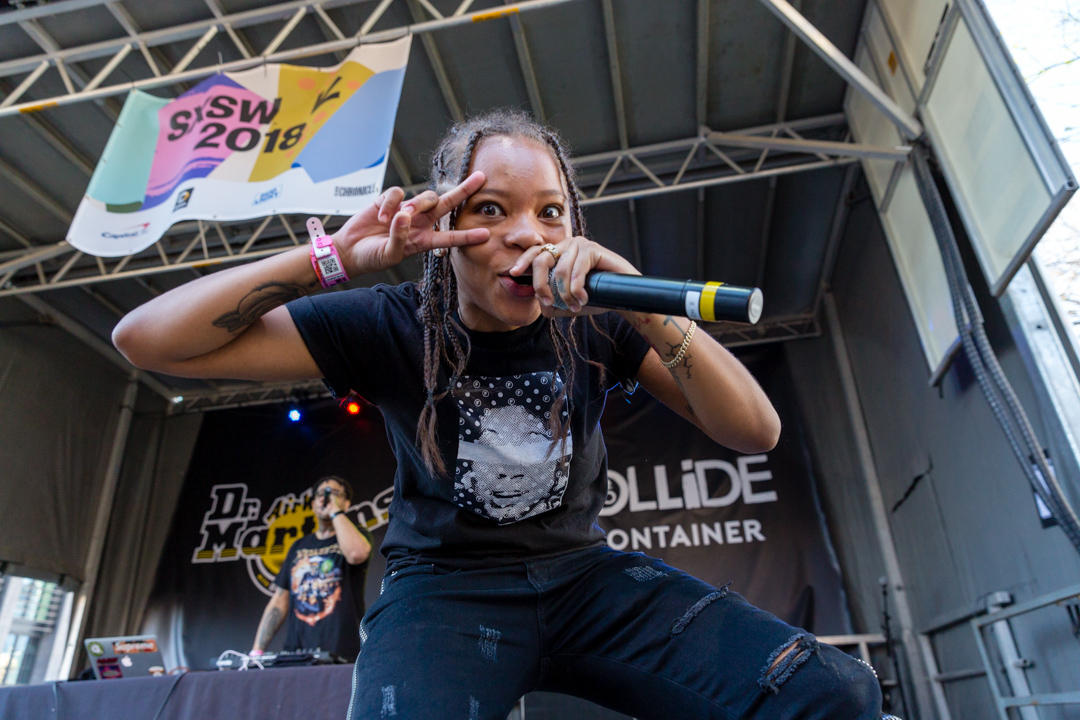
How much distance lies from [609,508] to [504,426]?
18.7 ft

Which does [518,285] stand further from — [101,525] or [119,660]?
[101,525]

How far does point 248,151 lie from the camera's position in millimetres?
3709

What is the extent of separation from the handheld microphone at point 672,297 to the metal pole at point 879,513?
538 centimetres

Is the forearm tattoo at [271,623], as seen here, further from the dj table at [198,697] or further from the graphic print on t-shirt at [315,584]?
the dj table at [198,697]

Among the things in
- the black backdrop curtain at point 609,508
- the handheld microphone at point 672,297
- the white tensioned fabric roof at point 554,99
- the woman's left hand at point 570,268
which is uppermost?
the white tensioned fabric roof at point 554,99

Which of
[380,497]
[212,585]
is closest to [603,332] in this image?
[380,497]

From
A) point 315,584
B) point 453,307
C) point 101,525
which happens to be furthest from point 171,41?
point 101,525

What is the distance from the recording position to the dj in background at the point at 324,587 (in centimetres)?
402

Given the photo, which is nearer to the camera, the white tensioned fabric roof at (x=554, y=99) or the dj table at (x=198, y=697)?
the dj table at (x=198, y=697)

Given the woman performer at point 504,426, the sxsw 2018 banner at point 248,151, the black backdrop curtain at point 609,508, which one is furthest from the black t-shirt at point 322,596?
the woman performer at point 504,426

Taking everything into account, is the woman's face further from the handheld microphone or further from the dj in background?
the dj in background

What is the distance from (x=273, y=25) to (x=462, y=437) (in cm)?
446

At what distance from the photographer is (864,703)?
87 cm

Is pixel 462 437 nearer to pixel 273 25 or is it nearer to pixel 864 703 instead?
pixel 864 703
